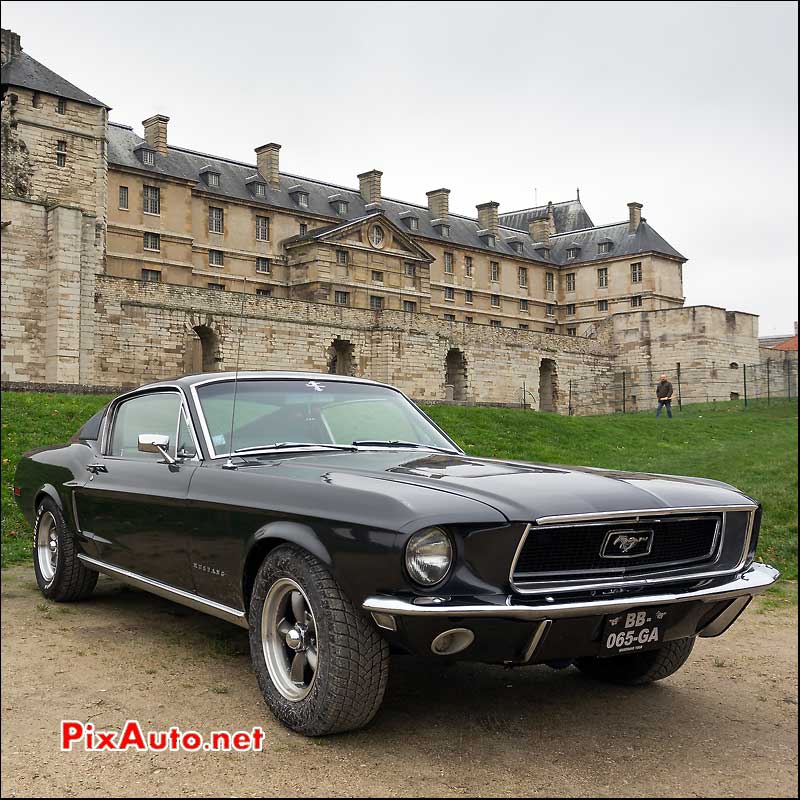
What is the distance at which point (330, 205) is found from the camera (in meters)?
64.6

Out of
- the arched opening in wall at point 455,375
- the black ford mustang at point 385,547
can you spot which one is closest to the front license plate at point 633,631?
the black ford mustang at point 385,547

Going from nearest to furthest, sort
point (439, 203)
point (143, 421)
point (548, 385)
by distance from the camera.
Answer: point (143, 421)
point (548, 385)
point (439, 203)

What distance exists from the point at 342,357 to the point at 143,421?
40.8 metres

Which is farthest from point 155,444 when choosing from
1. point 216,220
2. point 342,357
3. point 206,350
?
point 216,220

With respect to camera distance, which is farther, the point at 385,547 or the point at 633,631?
the point at 633,631

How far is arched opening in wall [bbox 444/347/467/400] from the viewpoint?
160ft

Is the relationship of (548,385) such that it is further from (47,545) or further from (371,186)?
(47,545)

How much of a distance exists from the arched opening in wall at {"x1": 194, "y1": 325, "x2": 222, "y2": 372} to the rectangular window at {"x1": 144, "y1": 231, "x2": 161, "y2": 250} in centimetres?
1505

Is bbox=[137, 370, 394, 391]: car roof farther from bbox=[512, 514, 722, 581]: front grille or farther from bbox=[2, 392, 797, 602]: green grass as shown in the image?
bbox=[2, 392, 797, 602]: green grass

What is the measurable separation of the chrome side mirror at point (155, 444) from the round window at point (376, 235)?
5719cm

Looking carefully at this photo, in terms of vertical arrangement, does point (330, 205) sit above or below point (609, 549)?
above

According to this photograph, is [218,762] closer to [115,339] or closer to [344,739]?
[344,739]

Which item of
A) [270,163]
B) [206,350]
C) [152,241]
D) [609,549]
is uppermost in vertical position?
[270,163]

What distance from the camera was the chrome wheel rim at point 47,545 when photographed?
21.3ft
